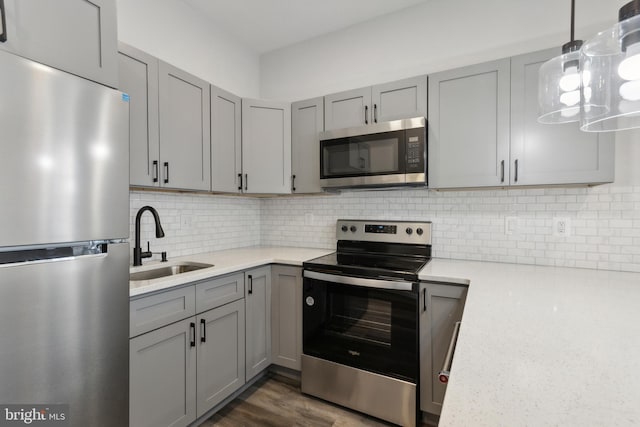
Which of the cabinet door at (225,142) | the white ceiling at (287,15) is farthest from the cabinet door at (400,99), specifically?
the cabinet door at (225,142)

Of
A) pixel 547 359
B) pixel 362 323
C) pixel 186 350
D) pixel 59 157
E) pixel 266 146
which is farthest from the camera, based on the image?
pixel 266 146

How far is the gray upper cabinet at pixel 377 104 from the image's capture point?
215 cm

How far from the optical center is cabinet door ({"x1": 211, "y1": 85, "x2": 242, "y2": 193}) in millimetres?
2287

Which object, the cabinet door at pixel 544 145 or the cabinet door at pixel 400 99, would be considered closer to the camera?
the cabinet door at pixel 544 145

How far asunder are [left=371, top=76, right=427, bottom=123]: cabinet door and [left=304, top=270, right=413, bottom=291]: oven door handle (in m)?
1.20

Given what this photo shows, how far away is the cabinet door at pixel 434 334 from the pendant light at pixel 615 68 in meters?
1.08

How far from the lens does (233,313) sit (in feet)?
6.61

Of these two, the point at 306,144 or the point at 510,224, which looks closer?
the point at 510,224

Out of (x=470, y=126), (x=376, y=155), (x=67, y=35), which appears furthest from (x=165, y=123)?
(x=470, y=126)

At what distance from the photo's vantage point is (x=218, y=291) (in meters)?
1.90

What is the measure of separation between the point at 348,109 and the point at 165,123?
1345 mm

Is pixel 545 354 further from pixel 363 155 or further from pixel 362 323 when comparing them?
pixel 363 155

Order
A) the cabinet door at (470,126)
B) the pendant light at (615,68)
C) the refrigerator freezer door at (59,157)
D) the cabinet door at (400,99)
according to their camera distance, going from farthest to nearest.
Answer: the cabinet door at (400,99) < the cabinet door at (470,126) < the refrigerator freezer door at (59,157) < the pendant light at (615,68)

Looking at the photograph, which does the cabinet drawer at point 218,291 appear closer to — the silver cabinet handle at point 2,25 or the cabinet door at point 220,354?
the cabinet door at point 220,354
